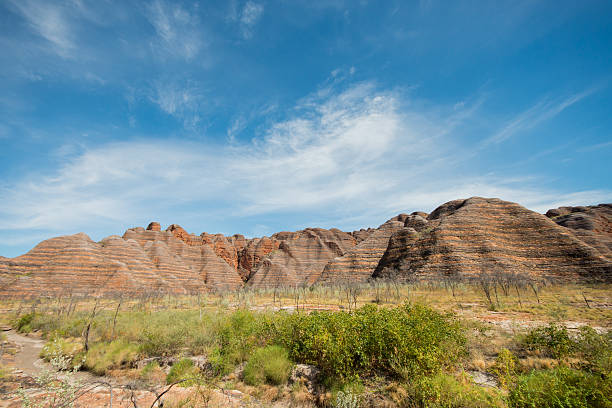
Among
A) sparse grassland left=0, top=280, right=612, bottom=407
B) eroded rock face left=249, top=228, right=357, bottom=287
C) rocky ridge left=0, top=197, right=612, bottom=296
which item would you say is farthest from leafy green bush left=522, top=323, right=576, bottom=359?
eroded rock face left=249, top=228, right=357, bottom=287

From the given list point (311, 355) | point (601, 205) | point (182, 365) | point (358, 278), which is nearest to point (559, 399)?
point (311, 355)

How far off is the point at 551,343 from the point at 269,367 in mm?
8914

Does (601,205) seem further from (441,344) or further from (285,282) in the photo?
(441,344)

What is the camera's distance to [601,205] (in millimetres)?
89062

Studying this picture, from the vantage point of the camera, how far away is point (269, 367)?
837 centimetres

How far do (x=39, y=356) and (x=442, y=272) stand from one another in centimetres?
4475

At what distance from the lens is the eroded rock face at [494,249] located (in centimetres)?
3794

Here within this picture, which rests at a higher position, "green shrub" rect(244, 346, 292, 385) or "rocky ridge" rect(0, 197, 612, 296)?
"rocky ridge" rect(0, 197, 612, 296)

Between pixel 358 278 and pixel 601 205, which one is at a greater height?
pixel 601 205

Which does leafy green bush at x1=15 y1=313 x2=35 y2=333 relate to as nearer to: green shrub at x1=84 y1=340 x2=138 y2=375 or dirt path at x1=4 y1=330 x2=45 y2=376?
dirt path at x1=4 y1=330 x2=45 y2=376

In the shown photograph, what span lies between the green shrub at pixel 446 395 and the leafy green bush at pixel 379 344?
59 cm

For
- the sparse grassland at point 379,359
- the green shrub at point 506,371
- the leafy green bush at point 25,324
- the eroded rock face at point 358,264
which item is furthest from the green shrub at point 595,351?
the eroded rock face at point 358,264

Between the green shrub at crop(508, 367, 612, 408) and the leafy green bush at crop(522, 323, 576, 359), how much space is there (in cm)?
373

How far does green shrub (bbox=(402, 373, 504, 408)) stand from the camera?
5453 millimetres
